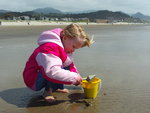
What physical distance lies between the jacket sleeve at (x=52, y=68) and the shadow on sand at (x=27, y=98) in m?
0.39

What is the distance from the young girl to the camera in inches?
110

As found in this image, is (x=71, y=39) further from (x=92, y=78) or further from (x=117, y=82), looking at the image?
(x=117, y=82)

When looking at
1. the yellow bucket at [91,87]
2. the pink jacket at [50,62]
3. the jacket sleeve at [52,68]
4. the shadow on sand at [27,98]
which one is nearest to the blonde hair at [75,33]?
the pink jacket at [50,62]

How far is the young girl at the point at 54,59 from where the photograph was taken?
279 centimetres

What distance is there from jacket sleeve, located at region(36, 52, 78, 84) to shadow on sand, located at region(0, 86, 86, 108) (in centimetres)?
39

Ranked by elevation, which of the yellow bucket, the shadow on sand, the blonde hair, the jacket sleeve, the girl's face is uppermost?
the blonde hair

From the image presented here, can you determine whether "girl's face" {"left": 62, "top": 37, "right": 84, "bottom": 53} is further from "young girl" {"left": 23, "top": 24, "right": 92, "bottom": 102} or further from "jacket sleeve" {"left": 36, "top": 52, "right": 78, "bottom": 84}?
"jacket sleeve" {"left": 36, "top": 52, "right": 78, "bottom": 84}

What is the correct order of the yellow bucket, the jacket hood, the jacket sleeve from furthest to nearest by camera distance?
the yellow bucket, the jacket hood, the jacket sleeve

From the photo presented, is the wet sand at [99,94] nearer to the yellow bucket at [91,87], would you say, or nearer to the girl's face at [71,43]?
the yellow bucket at [91,87]

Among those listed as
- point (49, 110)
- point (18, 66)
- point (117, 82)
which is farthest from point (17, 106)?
point (18, 66)

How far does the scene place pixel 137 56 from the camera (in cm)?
622

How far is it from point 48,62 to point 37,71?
31 centimetres

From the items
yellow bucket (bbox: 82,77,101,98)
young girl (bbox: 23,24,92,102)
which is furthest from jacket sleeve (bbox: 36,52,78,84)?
yellow bucket (bbox: 82,77,101,98)

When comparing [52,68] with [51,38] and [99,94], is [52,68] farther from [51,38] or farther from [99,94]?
[99,94]
